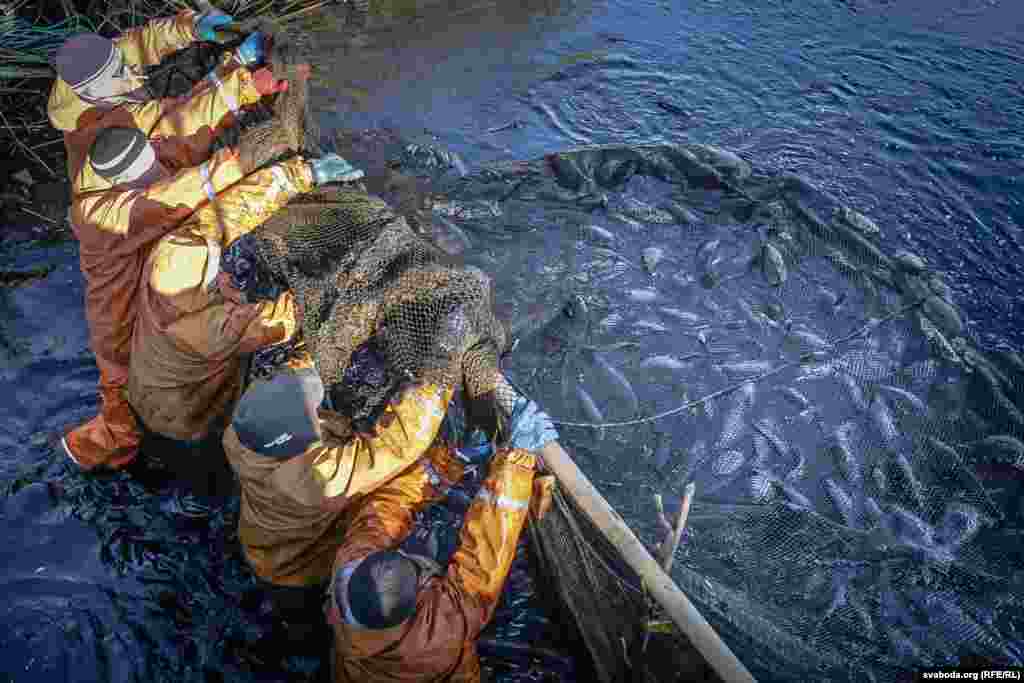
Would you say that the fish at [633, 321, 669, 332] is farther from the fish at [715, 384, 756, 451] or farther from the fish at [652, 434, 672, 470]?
the fish at [652, 434, 672, 470]

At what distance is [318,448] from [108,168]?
2.18m

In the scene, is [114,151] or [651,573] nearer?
[651,573]

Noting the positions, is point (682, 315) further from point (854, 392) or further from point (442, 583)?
point (442, 583)

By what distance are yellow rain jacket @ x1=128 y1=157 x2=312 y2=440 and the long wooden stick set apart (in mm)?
1819

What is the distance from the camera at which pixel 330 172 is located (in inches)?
165

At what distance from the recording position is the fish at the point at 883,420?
4.46m

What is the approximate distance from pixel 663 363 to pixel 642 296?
65 cm

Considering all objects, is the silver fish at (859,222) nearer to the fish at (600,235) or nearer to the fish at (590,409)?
the fish at (600,235)

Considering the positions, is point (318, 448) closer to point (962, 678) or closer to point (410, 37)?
point (962, 678)

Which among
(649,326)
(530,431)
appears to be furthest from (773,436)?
(530,431)

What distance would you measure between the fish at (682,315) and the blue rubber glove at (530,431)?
217 cm

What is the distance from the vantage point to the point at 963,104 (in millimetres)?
7363

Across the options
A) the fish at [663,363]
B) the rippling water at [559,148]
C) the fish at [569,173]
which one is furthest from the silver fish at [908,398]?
the fish at [569,173]

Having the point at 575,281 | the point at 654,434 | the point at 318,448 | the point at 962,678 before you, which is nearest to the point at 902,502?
the point at 962,678
